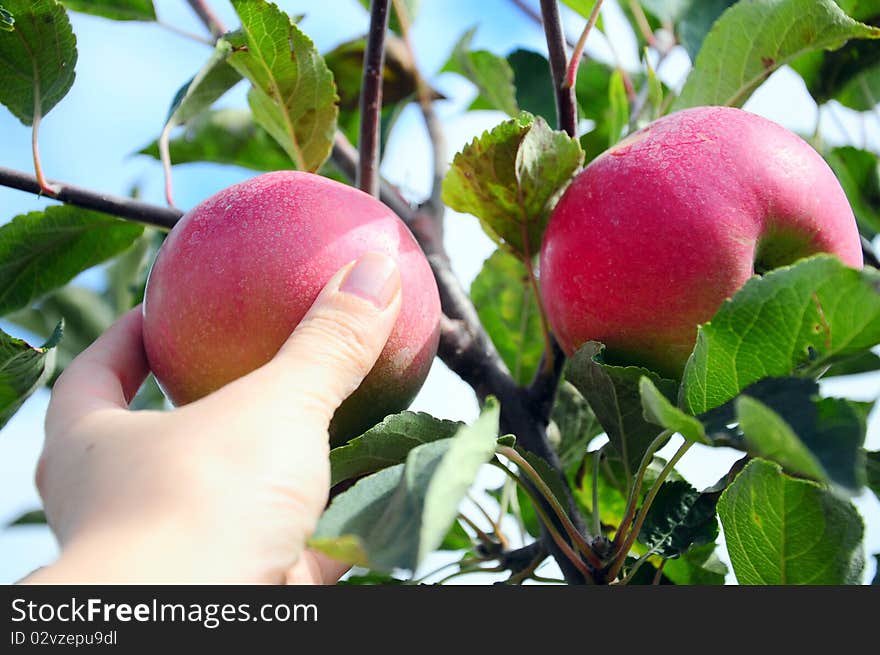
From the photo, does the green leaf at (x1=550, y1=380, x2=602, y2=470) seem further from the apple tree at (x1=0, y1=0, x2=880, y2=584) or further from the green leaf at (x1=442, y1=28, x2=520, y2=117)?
the green leaf at (x1=442, y1=28, x2=520, y2=117)

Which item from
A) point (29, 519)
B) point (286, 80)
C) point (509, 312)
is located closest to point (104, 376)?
point (286, 80)

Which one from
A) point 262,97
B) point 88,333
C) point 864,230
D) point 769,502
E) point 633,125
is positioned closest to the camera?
point 769,502

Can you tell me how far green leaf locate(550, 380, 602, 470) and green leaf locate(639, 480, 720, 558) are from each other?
12.1 inches

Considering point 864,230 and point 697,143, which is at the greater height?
point 697,143

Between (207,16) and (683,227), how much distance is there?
0.78 metres

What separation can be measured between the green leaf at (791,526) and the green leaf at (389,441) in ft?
0.76

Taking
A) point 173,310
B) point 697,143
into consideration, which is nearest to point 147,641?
point 173,310

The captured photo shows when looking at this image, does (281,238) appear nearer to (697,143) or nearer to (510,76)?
(697,143)

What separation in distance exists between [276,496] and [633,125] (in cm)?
73

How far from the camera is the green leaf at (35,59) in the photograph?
2.78 ft

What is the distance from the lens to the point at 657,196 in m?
0.70

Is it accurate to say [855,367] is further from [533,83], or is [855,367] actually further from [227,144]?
[227,144]

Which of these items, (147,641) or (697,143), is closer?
(147,641)

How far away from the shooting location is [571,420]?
3.62 ft
